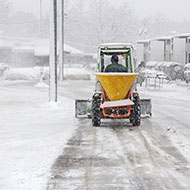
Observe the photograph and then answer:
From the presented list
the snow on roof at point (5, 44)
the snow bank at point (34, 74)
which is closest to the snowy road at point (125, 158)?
the snow bank at point (34, 74)

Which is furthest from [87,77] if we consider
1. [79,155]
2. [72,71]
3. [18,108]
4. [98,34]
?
[98,34]

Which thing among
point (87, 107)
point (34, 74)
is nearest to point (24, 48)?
point (34, 74)

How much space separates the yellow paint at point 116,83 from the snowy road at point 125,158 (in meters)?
0.93

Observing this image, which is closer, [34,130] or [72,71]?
[34,130]

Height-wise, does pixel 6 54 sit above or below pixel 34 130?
above

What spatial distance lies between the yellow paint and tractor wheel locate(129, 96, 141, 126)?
1.26 feet

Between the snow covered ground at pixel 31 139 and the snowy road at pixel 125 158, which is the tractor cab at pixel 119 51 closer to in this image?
the snowy road at pixel 125 158

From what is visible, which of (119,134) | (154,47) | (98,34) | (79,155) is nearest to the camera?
(79,155)

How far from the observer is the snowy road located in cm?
573

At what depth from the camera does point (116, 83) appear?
971 centimetres

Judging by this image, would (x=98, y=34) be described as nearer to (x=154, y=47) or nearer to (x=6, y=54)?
(x=6, y=54)

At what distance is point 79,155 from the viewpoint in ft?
24.1

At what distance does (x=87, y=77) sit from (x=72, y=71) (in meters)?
1.63

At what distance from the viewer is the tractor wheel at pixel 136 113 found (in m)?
10.2
